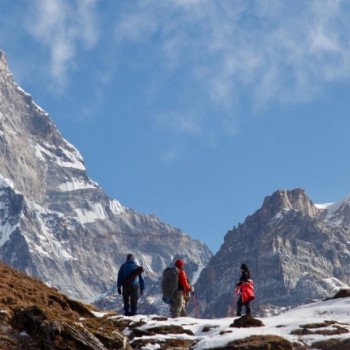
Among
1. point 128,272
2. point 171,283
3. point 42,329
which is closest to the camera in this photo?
point 42,329

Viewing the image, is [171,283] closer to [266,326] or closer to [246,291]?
[246,291]

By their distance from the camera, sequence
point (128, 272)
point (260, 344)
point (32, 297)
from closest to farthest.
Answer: point (260, 344), point (32, 297), point (128, 272)

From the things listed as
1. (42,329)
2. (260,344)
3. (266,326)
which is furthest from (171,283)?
(42,329)

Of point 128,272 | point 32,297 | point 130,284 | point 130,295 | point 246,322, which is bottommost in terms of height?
point 32,297

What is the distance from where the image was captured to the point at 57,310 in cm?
2312

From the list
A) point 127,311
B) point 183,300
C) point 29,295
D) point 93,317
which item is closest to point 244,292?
point 183,300

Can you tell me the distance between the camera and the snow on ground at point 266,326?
22.1 metres

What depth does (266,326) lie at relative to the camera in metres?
24.1

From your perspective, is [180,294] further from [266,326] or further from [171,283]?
[266,326]

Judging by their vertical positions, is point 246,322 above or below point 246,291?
below

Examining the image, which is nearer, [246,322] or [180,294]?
[246,322]

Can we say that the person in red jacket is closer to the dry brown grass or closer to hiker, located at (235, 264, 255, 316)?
hiker, located at (235, 264, 255, 316)

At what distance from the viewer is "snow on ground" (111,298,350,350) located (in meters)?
22.1

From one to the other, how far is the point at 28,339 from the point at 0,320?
0.97m
